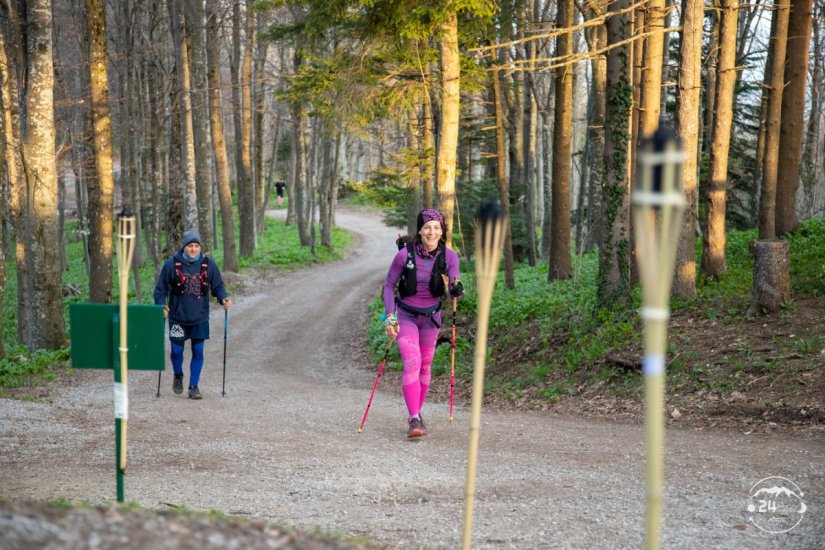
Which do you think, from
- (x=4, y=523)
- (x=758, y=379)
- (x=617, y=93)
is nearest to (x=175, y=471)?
(x=4, y=523)

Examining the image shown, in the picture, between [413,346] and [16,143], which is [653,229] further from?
[16,143]

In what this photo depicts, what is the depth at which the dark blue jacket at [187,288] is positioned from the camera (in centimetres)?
1093

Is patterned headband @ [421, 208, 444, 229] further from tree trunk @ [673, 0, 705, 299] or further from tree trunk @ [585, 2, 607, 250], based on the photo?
tree trunk @ [585, 2, 607, 250]

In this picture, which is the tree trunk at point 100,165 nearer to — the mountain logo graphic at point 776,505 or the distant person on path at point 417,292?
the distant person on path at point 417,292

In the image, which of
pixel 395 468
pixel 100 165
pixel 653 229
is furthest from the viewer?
pixel 100 165

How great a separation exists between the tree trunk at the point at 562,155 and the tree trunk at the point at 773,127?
423 centimetres

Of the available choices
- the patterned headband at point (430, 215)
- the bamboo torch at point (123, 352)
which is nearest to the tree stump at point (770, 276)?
the patterned headband at point (430, 215)

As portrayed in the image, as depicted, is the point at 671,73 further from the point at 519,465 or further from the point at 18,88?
the point at 519,465

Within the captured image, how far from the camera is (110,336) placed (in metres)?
5.13

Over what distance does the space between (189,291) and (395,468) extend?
5080 mm

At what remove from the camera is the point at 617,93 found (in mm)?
12516

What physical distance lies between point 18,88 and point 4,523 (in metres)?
19.0

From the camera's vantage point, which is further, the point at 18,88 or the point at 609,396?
the point at 18,88

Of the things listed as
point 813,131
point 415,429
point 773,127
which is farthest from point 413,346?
point 813,131
